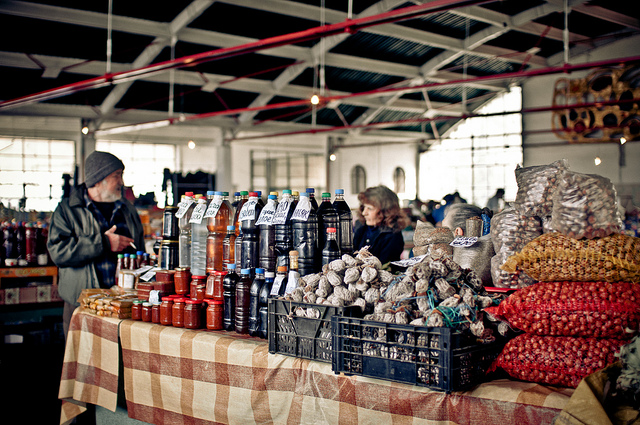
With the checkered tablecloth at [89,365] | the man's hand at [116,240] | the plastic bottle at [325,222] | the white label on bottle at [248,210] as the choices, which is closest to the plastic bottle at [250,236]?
the white label on bottle at [248,210]

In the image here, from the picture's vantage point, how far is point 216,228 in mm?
3033

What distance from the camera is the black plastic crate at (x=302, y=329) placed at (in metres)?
2.06

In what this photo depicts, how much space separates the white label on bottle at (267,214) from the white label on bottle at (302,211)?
0.11 metres

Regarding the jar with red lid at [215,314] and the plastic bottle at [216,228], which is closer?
the jar with red lid at [215,314]

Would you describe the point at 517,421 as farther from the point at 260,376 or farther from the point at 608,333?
the point at 260,376

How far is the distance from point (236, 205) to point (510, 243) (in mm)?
1466

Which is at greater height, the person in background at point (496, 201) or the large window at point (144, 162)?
the large window at point (144, 162)

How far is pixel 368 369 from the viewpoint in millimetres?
1911

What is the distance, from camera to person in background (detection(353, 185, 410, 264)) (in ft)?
14.4

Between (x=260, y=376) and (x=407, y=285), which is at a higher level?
(x=407, y=285)

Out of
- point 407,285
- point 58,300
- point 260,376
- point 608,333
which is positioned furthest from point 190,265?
point 58,300

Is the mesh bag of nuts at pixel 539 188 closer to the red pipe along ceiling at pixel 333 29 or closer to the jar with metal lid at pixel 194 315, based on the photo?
the jar with metal lid at pixel 194 315

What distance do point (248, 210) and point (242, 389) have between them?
868mm

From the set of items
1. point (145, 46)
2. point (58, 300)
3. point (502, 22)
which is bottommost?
point (58, 300)
